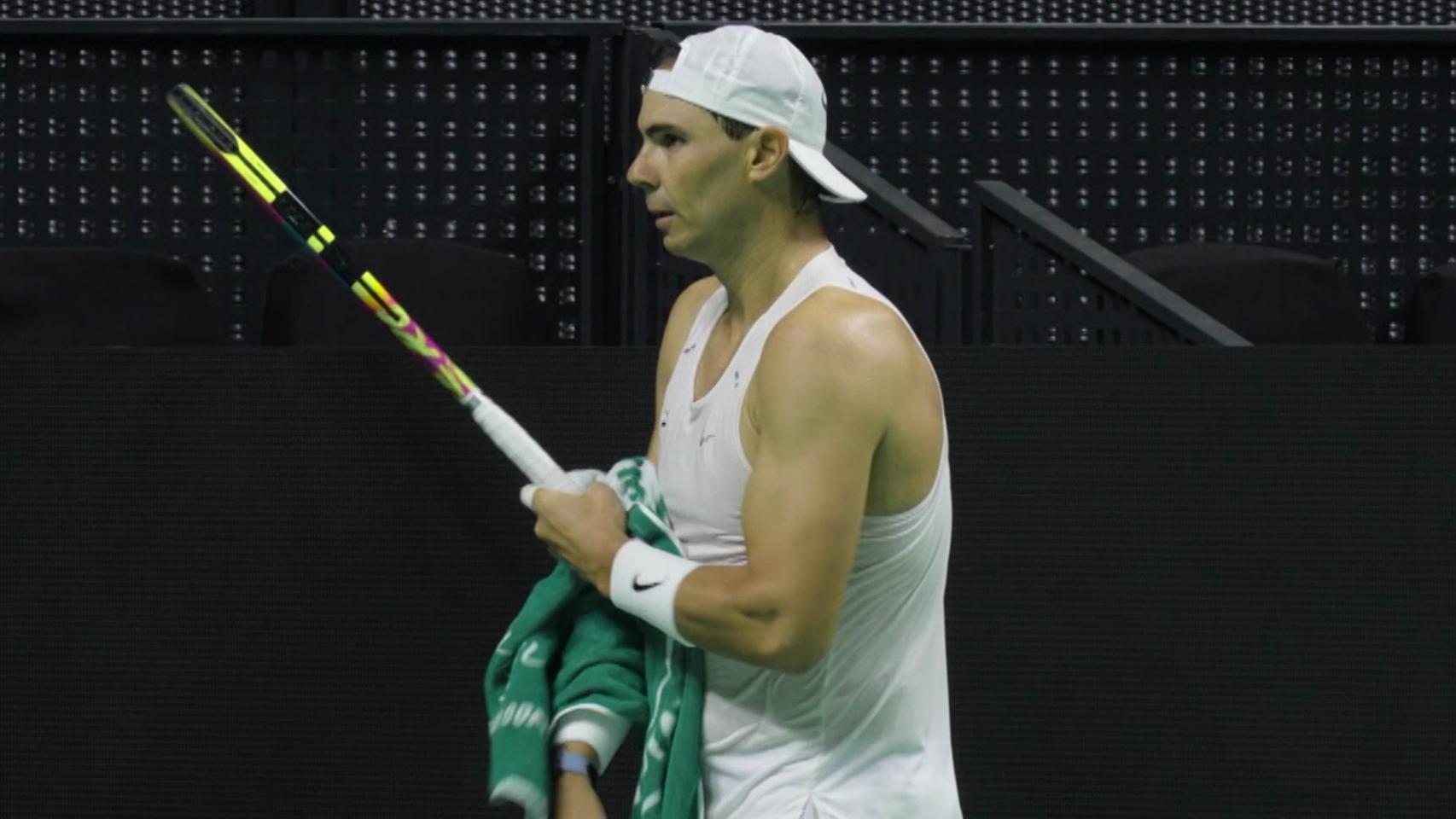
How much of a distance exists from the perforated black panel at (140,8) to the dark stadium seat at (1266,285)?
233cm

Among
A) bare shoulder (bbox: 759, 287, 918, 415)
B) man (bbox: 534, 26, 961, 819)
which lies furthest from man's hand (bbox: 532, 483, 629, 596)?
bare shoulder (bbox: 759, 287, 918, 415)

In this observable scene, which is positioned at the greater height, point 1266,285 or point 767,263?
point 767,263

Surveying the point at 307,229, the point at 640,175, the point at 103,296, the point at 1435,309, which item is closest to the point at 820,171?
the point at 640,175

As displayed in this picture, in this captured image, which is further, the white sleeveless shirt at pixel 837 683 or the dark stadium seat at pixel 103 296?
the dark stadium seat at pixel 103 296

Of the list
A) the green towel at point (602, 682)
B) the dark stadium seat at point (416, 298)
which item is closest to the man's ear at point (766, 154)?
the green towel at point (602, 682)

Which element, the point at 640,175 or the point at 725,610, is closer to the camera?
the point at 725,610

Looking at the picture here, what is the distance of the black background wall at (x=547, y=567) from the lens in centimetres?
309

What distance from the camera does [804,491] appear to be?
1.89 meters

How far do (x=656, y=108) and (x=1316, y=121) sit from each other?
7.49ft

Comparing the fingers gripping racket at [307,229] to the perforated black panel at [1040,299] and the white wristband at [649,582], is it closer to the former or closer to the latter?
the white wristband at [649,582]

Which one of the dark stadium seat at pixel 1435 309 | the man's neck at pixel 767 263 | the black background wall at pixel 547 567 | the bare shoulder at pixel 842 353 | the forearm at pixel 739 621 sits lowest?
the black background wall at pixel 547 567

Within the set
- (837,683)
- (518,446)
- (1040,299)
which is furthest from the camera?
(1040,299)

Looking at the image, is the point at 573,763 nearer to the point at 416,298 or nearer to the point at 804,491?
the point at 804,491

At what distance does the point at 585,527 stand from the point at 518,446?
0.34 meters
